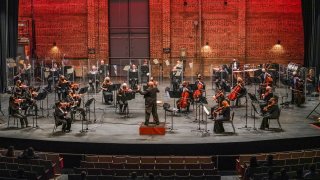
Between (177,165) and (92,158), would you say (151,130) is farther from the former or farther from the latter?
(177,165)

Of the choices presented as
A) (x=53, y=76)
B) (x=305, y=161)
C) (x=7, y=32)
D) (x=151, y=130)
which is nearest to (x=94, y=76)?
(x=53, y=76)

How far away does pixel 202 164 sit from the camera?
56.7 feet

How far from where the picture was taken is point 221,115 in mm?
22141

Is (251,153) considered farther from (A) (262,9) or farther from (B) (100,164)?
(A) (262,9)

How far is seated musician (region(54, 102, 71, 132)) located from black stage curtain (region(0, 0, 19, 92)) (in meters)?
11.2

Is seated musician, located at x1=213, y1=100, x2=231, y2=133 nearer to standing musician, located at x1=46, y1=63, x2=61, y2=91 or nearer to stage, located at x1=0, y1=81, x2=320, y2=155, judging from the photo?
stage, located at x1=0, y1=81, x2=320, y2=155

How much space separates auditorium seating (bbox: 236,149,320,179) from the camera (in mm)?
16516

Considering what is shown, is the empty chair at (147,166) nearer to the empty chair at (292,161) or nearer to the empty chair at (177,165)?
the empty chair at (177,165)

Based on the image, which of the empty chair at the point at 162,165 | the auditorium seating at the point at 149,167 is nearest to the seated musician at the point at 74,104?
the auditorium seating at the point at 149,167

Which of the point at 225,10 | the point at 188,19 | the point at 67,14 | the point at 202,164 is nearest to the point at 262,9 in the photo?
the point at 225,10

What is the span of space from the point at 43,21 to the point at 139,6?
21.3 ft

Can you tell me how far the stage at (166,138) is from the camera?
65.9 feet

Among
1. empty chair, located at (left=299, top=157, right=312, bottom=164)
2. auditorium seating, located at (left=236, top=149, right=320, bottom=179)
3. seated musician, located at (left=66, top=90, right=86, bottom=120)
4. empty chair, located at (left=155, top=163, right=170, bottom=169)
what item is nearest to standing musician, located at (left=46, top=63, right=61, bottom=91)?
seated musician, located at (left=66, top=90, right=86, bottom=120)

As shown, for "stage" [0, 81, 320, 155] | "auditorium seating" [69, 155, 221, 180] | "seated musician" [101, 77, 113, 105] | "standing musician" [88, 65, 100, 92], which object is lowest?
"auditorium seating" [69, 155, 221, 180]
